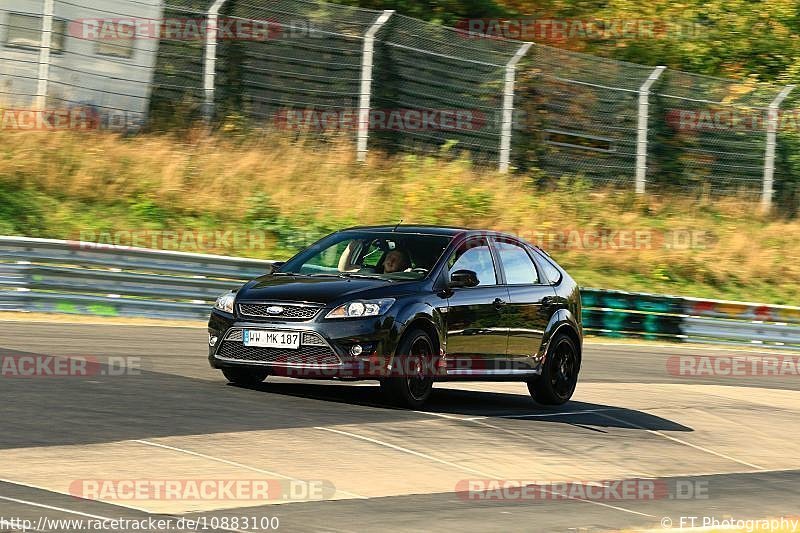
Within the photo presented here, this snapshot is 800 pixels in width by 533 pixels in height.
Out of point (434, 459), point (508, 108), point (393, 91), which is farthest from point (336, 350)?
point (508, 108)

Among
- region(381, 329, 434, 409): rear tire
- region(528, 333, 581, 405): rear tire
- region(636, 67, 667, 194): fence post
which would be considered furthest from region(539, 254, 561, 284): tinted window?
region(636, 67, 667, 194): fence post

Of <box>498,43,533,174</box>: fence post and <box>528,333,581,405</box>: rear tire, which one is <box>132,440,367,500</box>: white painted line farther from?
<box>498,43,533,174</box>: fence post

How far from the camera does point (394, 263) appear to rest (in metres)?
12.6

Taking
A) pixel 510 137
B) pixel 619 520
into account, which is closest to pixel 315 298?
pixel 619 520

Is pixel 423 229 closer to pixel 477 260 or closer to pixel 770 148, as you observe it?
pixel 477 260

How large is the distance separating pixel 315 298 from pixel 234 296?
87 centimetres

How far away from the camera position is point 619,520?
28.8 ft

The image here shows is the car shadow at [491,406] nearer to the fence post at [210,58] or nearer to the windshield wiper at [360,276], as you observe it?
the windshield wiper at [360,276]

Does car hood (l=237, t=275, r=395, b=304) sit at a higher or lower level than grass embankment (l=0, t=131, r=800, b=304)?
lower

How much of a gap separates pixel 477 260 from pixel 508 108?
16.3m

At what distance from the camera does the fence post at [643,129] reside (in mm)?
30047

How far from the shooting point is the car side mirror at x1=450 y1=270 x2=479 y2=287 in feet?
40.7

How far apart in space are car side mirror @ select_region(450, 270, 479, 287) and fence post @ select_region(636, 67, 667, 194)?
1820 cm

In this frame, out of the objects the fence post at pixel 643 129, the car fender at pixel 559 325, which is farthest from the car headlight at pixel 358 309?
the fence post at pixel 643 129
